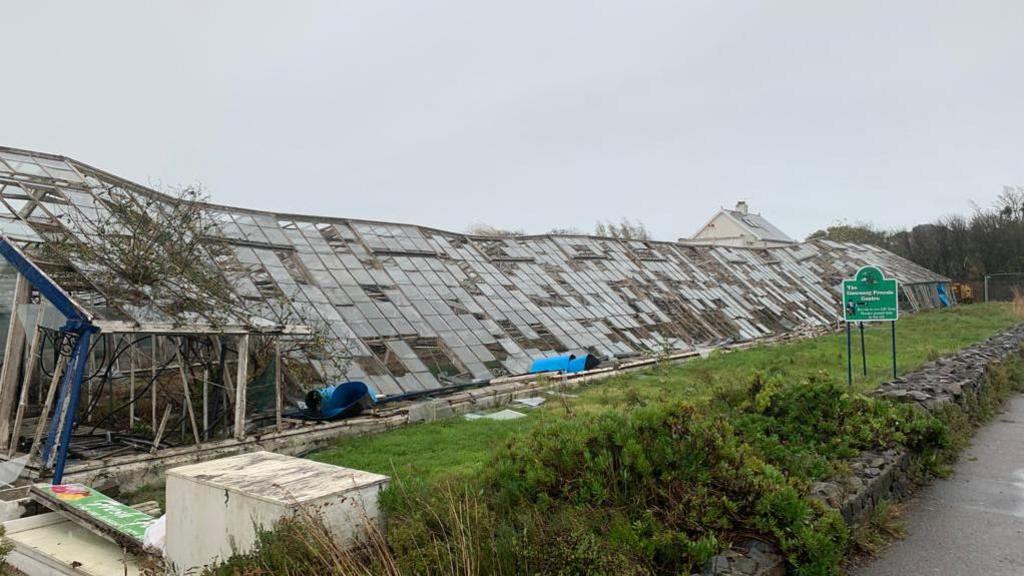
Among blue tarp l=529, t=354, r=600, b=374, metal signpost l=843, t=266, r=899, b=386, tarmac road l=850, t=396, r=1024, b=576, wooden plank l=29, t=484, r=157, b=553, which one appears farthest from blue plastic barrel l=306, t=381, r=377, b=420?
metal signpost l=843, t=266, r=899, b=386

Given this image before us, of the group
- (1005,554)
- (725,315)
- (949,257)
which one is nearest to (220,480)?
(1005,554)

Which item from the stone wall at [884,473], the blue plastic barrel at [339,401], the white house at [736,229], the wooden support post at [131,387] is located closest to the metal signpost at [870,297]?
the stone wall at [884,473]

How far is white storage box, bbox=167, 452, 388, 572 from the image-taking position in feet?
14.9

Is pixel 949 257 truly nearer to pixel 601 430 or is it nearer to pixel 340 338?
pixel 340 338

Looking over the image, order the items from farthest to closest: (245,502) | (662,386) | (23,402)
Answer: (662,386) < (23,402) < (245,502)

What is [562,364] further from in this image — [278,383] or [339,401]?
[278,383]

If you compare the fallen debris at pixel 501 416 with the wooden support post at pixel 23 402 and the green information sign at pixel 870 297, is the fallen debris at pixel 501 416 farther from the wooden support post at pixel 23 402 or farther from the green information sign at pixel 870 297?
the wooden support post at pixel 23 402

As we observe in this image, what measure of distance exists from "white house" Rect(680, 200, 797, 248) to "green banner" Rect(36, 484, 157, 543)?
1861 inches

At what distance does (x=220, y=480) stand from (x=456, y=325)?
11.7m

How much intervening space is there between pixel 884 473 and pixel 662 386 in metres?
8.04

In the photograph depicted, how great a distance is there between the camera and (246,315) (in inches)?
421

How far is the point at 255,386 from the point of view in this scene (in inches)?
→ 450

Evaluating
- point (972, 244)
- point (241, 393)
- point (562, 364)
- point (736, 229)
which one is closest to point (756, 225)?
point (736, 229)

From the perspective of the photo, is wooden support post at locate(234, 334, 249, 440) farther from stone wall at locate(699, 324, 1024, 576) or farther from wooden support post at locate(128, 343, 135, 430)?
stone wall at locate(699, 324, 1024, 576)
